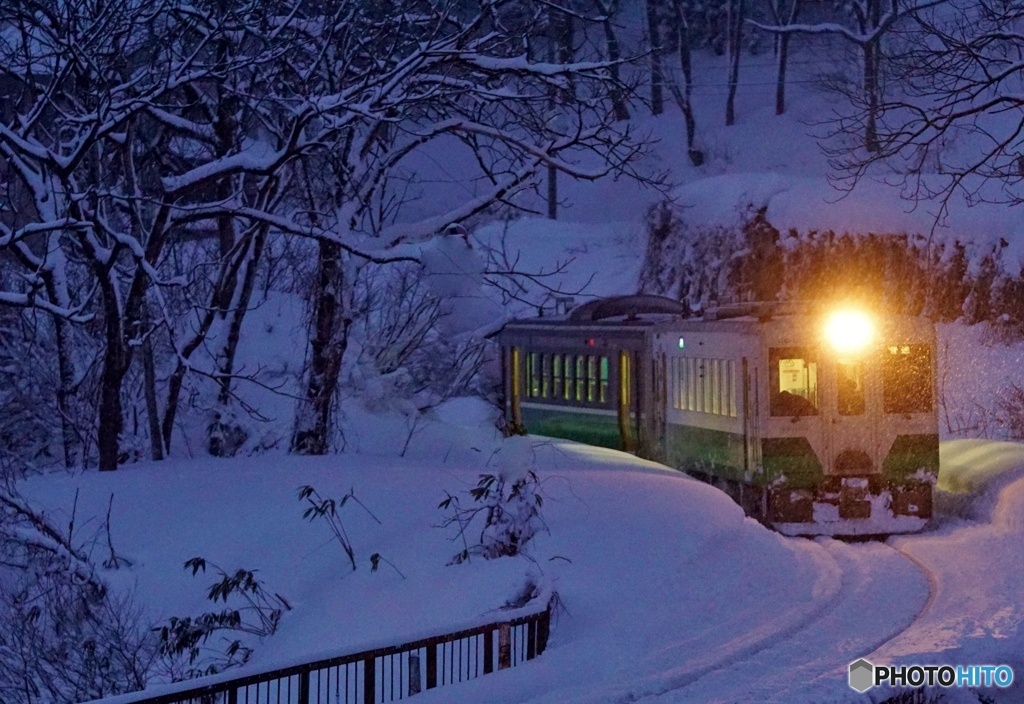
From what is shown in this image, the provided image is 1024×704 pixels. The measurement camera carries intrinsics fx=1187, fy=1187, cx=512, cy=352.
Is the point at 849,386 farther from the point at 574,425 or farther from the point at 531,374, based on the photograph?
the point at 531,374

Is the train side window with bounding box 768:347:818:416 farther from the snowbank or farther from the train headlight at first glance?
the snowbank

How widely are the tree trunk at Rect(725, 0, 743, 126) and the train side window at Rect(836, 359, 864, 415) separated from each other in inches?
1456

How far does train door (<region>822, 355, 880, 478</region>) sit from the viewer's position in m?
15.8

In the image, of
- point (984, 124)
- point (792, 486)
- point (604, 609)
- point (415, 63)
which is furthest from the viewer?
point (984, 124)

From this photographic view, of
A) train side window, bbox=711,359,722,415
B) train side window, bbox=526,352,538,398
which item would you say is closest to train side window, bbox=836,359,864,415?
train side window, bbox=711,359,722,415

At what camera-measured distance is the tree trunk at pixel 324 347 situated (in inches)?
629

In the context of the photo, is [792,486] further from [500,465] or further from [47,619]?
[47,619]

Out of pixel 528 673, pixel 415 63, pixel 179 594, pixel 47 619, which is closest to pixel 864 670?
pixel 528 673

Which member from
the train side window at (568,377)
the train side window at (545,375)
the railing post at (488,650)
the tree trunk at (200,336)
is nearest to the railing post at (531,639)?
the railing post at (488,650)

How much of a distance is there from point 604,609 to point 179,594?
408cm

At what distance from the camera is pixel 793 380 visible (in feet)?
51.9

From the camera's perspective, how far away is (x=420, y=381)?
27641 millimetres

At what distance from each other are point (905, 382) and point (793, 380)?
4.97ft

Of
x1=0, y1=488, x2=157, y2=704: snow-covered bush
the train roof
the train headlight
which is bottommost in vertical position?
x1=0, y1=488, x2=157, y2=704: snow-covered bush
